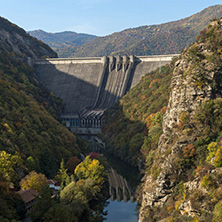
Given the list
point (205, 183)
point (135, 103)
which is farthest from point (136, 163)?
point (205, 183)

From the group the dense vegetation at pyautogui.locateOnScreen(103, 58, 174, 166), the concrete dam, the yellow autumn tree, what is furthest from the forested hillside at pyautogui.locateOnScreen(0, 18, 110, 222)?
the concrete dam

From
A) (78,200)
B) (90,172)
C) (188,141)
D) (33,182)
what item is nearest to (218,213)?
(188,141)

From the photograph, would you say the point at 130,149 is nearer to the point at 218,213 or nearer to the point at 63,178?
the point at 63,178

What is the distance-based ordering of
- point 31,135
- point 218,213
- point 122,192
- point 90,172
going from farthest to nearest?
point 31,135, point 122,192, point 90,172, point 218,213

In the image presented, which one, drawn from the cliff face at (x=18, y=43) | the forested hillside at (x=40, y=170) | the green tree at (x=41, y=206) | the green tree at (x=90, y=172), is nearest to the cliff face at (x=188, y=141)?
the forested hillside at (x=40, y=170)

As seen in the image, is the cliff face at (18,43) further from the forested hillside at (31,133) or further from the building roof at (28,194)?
the building roof at (28,194)

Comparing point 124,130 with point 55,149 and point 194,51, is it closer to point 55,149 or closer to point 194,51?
point 55,149
